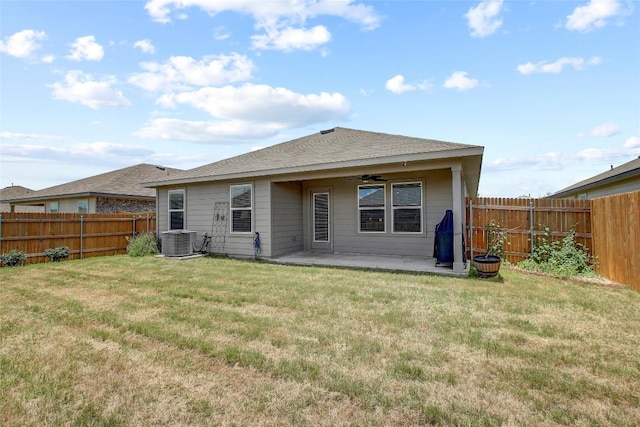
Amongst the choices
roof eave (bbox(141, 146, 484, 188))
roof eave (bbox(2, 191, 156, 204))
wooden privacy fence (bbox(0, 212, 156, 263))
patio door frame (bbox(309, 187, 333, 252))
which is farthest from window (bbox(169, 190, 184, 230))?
roof eave (bbox(2, 191, 156, 204))

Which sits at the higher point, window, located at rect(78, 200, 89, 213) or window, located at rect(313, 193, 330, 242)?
window, located at rect(78, 200, 89, 213)

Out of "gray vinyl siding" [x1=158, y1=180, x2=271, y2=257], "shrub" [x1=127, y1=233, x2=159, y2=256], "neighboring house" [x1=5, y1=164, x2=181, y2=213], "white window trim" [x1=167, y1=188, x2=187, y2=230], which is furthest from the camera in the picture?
"neighboring house" [x1=5, y1=164, x2=181, y2=213]

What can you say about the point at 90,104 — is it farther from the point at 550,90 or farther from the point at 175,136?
the point at 550,90

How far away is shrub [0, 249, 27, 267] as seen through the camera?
27.0ft

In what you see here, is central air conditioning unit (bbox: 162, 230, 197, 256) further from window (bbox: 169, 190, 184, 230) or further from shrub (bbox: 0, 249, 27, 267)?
shrub (bbox: 0, 249, 27, 267)

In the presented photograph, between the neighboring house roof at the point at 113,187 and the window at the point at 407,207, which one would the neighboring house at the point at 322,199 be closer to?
the window at the point at 407,207

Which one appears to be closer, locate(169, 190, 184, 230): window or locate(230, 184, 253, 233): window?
locate(230, 184, 253, 233): window

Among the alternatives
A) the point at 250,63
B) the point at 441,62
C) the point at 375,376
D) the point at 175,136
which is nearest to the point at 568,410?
the point at 375,376

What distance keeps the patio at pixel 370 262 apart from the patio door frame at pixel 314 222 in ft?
1.33

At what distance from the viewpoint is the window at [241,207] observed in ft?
31.3

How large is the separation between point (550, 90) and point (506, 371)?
33.6 ft

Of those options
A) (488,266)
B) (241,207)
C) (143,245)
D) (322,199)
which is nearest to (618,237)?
(488,266)

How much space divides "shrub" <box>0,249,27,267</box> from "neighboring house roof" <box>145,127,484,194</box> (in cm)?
391

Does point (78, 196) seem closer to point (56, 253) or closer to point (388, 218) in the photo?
point (56, 253)
